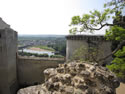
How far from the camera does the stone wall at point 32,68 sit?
11725mm

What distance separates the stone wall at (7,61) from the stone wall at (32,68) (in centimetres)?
157

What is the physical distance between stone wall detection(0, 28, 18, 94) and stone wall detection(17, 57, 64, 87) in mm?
1569

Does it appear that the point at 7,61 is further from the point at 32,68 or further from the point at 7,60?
the point at 32,68

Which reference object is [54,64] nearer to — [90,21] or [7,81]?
[7,81]

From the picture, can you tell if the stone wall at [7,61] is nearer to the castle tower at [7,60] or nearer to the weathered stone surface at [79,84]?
the castle tower at [7,60]

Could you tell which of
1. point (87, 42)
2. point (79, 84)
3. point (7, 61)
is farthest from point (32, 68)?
point (79, 84)

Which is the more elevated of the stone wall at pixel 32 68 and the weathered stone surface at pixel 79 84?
the weathered stone surface at pixel 79 84

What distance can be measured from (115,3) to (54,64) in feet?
30.7

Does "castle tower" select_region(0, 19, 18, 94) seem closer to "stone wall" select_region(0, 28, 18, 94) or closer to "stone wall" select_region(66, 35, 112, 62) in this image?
"stone wall" select_region(0, 28, 18, 94)

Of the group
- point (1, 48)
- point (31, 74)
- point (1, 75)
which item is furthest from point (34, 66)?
point (1, 48)

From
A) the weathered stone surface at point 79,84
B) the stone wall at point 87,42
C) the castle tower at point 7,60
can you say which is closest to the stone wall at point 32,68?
the castle tower at point 7,60

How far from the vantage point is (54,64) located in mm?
11742

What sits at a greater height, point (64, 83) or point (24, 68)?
point (64, 83)

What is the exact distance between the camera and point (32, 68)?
11.9 metres
